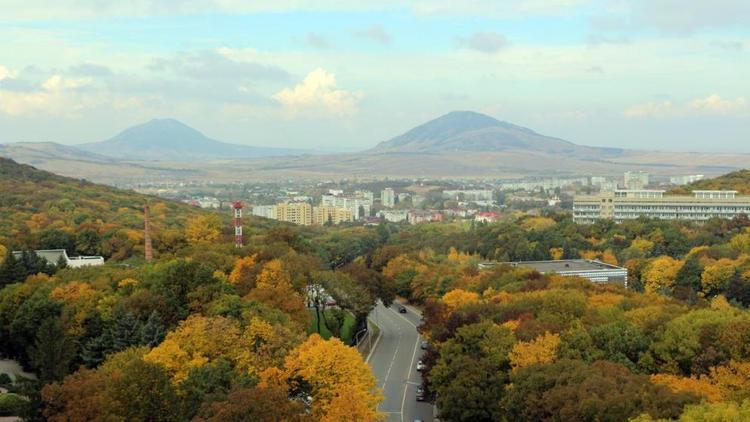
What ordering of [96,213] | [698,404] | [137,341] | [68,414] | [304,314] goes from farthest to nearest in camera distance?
[96,213], [304,314], [137,341], [68,414], [698,404]

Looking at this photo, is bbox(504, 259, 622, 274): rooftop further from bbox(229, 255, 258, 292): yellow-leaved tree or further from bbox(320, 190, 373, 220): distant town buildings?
bbox(320, 190, 373, 220): distant town buildings

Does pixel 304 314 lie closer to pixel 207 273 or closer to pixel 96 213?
pixel 207 273

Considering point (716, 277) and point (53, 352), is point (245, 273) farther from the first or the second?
point (716, 277)

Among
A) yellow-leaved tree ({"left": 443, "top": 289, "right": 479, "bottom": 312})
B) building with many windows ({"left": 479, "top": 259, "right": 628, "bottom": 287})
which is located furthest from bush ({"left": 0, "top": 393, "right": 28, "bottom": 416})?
building with many windows ({"left": 479, "top": 259, "right": 628, "bottom": 287})

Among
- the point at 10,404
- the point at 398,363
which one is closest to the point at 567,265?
the point at 398,363

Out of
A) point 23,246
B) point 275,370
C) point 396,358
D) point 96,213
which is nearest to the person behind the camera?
point 275,370

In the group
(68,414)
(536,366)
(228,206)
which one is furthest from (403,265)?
(228,206)
